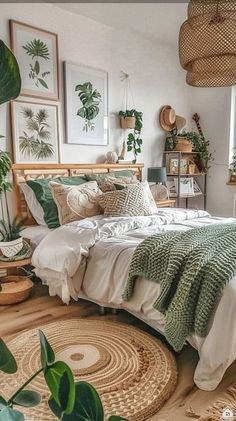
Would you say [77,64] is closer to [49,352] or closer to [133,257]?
[133,257]

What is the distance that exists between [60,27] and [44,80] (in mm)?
617

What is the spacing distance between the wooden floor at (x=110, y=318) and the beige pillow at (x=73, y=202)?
2.29 ft

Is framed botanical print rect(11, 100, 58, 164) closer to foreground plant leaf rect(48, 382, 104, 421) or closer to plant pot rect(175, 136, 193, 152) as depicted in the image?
plant pot rect(175, 136, 193, 152)

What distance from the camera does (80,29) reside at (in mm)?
3598

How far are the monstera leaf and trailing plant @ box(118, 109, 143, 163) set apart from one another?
351 centimetres

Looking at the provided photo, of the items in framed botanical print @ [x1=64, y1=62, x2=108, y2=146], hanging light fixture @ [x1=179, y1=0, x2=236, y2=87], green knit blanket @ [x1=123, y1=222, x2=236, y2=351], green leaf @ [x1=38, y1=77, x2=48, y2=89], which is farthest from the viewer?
framed botanical print @ [x1=64, y1=62, x2=108, y2=146]

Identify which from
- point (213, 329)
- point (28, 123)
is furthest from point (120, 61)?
point (213, 329)

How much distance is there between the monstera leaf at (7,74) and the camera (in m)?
0.64

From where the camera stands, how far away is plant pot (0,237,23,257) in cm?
260

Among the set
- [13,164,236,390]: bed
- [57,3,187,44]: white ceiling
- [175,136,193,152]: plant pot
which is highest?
[57,3,187,44]: white ceiling

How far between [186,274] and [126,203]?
50.2 inches

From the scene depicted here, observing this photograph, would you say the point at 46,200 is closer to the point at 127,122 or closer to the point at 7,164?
the point at 7,164

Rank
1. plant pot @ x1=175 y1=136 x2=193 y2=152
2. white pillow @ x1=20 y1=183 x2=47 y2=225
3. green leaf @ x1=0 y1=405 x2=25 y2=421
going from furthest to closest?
plant pot @ x1=175 y1=136 x2=193 y2=152 → white pillow @ x1=20 y1=183 x2=47 y2=225 → green leaf @ x1=0 y1=405 x2=25 y2=421

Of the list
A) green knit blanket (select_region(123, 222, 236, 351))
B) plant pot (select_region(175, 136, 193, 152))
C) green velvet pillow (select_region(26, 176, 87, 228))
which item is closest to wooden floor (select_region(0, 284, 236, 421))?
green knit blanket (select_region(123, 222, 236, 351))
